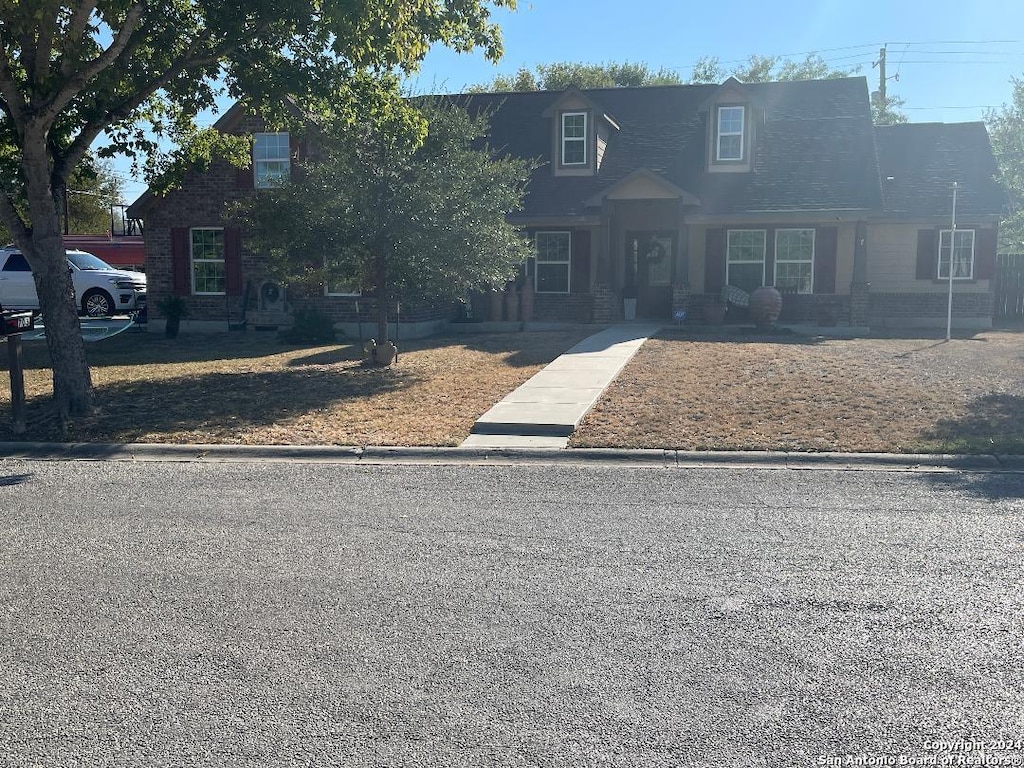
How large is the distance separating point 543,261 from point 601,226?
1.87m

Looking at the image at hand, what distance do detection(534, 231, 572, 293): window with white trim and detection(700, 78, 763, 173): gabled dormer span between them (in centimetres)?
400

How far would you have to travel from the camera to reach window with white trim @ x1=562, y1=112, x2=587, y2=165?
22.4 meters

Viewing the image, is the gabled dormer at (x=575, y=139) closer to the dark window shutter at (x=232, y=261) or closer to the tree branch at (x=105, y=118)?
the dark window shutter at (x=232, y=261)

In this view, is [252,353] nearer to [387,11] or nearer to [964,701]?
[387,11]

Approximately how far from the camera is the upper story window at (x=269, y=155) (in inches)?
834

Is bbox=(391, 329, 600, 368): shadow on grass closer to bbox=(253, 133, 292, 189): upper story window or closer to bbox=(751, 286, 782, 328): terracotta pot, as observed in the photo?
bbox=(751, 286, 782, 328): terracotta pot

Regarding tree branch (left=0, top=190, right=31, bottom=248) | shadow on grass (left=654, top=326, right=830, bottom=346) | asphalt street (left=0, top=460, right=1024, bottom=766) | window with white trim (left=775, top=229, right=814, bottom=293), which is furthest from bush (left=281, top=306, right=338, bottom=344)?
asphalt street (left=0, top=460, right=1024, bottom=766)

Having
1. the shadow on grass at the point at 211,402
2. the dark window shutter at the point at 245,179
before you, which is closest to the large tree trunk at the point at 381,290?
the shadow on grass at the point at 211,402

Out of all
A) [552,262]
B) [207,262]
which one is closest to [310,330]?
[207,262]

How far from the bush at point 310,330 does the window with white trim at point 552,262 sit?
5.83 meters

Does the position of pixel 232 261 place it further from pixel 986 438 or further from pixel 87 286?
pixel 986 438

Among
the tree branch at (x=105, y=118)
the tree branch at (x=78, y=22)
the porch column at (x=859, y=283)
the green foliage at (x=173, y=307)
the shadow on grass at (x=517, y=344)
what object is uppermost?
the tree branch at (x=78, y=22)

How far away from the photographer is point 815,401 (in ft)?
35.0

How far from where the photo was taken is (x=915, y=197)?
2262cm
